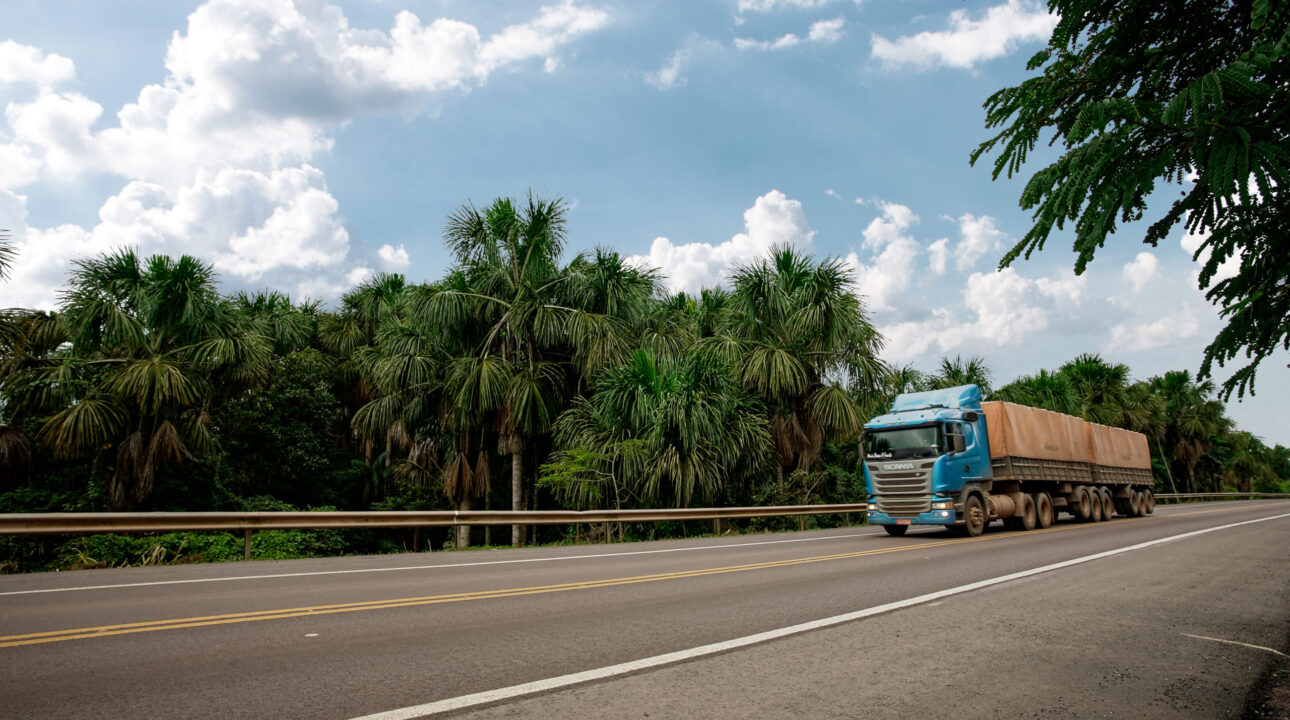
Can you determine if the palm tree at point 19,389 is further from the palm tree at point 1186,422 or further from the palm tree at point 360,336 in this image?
the palm tree at point 1186,422

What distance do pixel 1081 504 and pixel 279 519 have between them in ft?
67.1

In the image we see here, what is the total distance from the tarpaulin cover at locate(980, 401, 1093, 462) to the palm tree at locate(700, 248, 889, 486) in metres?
5.96

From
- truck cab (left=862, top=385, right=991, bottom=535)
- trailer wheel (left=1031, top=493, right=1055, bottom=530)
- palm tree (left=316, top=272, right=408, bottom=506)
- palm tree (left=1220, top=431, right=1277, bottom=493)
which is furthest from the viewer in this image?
palm tree (left=1220, top=431, right=1277, bottom=493)

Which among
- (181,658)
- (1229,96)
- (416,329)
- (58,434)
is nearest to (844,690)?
(1229,96)

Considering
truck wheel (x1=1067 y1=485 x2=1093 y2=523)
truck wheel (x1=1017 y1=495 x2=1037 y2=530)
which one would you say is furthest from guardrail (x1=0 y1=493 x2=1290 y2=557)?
truck wheel (x1=1067 y1=485 x2=1093 y2=523)

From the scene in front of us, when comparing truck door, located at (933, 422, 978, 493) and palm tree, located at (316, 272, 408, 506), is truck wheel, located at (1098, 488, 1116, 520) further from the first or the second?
palm tree, located at (316, 272, 408, 506)

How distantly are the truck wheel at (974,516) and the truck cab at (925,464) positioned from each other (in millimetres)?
121

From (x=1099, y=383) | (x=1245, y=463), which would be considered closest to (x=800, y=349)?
(x=1099, y=383)

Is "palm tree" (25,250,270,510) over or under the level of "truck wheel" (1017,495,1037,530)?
over

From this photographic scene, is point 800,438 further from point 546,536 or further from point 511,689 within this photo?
point 511,689

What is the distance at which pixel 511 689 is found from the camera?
13.7 ft

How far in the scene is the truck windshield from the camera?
15.8 m

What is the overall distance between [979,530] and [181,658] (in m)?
15.3

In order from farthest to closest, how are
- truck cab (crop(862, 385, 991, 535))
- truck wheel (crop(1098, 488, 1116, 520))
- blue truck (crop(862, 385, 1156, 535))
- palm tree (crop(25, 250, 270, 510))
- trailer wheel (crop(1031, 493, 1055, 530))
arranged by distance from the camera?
1. truck wheel (crop(1098, 488, 1116, 520))
2. trailer wheel (crop(1031, 493, 1055, 530))
3. palm tree (crop(25, 250, 270, 510))
4. blue truck (crop(862, 385, 1156, 535))
5. truck cab (crop(862, 385, 991, 535))
